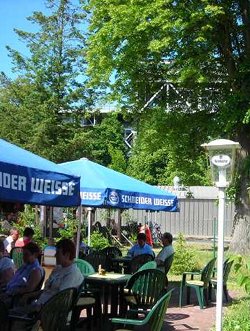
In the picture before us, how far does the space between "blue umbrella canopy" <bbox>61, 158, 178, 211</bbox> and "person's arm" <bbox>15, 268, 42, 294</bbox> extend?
2.65 metres

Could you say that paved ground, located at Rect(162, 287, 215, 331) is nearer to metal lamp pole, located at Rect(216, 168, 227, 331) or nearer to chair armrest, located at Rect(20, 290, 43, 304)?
metal lamp pole, located at Rect(216, 168, 227, 331)

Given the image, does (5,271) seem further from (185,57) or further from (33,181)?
(185,57)

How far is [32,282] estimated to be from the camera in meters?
6.94

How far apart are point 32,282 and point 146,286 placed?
77.0 inches

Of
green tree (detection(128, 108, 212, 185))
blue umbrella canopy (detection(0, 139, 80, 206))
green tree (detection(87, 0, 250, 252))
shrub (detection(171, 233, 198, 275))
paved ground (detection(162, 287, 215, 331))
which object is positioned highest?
green tree (detection(87, 0, 250, 252))

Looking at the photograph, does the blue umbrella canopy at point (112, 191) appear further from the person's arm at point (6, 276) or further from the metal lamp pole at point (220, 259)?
the metal lamp pole at point (220, 259)

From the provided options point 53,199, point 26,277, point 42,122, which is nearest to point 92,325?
point 26,277

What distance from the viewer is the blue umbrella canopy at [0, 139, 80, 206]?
18.0 feet

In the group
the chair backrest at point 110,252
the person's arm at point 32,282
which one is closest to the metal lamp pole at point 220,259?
the person's arm at point 32,282

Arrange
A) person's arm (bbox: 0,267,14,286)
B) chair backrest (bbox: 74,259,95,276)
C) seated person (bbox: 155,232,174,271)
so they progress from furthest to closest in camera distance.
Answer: seated person (bbox: 155,232,174,271), chair backrest (bbox: 74,259,95,276), person's arm (bbox: 0,267,14,286)

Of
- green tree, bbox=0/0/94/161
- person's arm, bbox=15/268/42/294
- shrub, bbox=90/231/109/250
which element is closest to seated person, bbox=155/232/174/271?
person's arm, bbox=15/268/42/294

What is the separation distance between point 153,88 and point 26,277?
1410 centimetres

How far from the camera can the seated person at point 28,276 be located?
22.7ft

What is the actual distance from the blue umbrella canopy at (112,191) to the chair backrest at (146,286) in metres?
1.90
